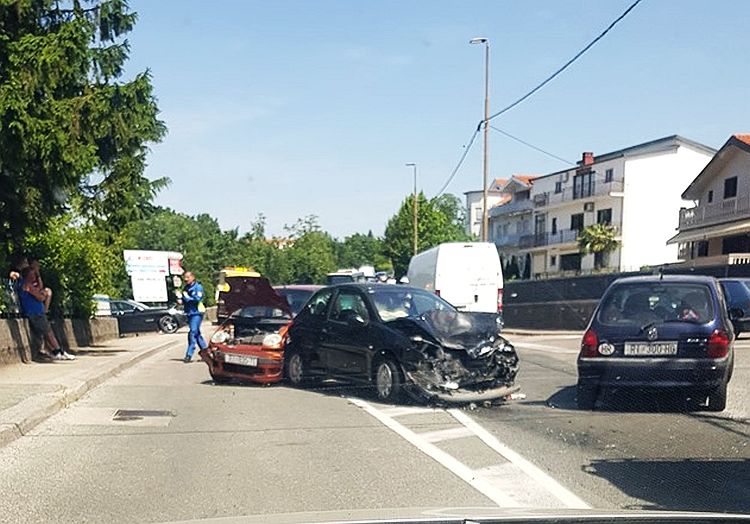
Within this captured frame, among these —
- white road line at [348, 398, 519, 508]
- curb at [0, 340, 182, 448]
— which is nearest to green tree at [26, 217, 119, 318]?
curb at [0, 340, 182, 448]

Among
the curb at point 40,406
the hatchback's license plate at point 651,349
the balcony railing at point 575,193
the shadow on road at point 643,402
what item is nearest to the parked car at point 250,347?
the curb at point 40,406

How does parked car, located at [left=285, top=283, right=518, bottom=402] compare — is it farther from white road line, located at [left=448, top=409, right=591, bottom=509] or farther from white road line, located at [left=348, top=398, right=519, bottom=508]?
white road line, located at [left=348, top=398, right=519, bottom=508]

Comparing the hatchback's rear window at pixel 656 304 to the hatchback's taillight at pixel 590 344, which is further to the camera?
the hatchback's taillight at pixel 590 344

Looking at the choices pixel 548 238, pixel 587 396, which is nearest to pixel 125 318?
pixel 587 396

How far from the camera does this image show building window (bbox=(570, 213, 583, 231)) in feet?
209

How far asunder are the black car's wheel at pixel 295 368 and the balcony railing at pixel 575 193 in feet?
163

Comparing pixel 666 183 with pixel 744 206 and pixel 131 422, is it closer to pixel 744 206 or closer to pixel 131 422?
pixel 744 206

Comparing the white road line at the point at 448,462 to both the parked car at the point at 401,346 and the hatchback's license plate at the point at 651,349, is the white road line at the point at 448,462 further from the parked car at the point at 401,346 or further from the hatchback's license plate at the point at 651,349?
the hatchback's license plate at the point at 651,349

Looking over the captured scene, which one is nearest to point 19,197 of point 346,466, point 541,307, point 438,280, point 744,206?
point 346,466

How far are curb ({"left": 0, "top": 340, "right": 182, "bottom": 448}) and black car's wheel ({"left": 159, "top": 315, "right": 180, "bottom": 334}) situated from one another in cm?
1867

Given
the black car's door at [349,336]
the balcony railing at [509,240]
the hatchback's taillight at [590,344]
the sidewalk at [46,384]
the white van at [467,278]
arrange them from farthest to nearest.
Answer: the balcony railing at [509,240] → the white van at [467,278] → the black car's door at [349,336] → the hatchback's taillight at [590,344] → the sidewalk at [46,384]

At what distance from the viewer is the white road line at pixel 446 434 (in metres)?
7.97

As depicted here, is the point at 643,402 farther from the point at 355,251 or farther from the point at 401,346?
the point at 355,251

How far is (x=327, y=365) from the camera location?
11.6 m
